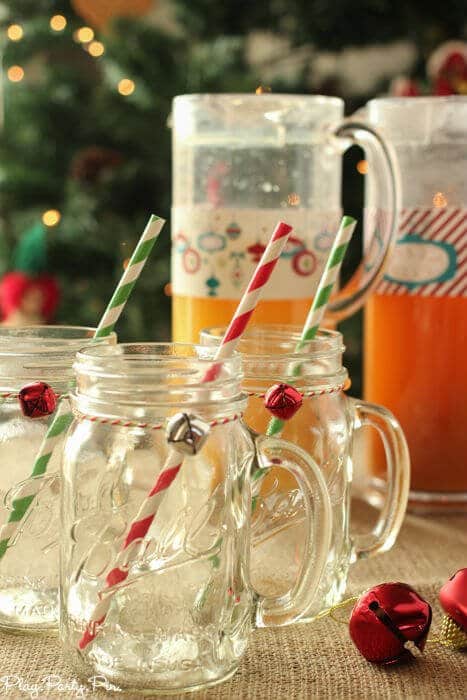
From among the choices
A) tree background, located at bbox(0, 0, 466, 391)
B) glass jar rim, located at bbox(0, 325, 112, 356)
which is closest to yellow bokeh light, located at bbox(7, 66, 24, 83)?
tree background, located at bbox(0, 0, 466, 391)

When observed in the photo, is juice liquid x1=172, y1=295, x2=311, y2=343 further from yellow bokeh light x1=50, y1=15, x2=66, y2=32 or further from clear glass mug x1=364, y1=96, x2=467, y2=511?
yellow bokeh light x1=50, y1=15, x2=66, y2=32

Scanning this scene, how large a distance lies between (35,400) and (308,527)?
0.22 metres

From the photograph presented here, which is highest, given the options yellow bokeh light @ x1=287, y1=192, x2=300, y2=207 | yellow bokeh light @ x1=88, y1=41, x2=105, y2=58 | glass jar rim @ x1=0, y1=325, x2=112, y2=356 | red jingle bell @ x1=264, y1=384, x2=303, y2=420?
yellow bokeh light @ x1=88, y1=41, x2=105, y2=58

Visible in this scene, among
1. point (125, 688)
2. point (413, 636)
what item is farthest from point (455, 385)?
point (125, 688)

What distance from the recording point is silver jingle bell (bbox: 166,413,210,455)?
26.4 inches

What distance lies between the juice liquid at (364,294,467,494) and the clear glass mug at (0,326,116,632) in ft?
1.63

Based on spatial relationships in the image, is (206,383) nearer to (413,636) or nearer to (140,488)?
(140,488)

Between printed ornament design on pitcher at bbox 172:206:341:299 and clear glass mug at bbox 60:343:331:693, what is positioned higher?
printed ornament design on pitcher at bbox 172:206:341:299

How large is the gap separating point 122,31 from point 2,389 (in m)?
1.58

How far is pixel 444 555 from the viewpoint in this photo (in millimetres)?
1028

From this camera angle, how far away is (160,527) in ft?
2.35

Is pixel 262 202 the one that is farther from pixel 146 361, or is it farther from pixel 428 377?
pixel 146 361

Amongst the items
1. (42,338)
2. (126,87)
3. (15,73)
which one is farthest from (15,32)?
(42,338)

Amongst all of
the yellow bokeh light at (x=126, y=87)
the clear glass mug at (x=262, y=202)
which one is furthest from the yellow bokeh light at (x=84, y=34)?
the clear glass mug at (x=262, y=202)
